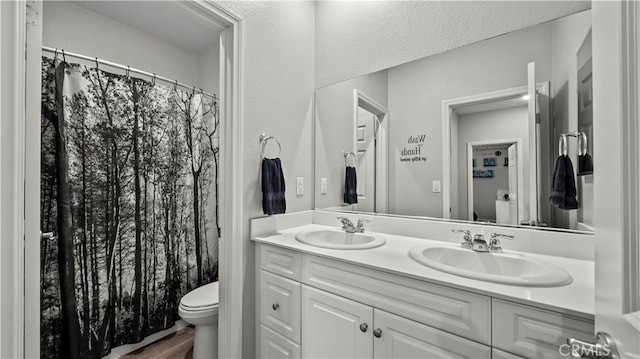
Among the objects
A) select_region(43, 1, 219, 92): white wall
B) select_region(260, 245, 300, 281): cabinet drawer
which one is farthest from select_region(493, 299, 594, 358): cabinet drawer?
select_region(43, 1, 219, 92): white wall

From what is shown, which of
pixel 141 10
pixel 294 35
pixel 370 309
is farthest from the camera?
pixel 141 10

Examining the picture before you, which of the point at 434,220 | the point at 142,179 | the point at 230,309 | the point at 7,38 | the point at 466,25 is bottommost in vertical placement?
the point at 230,309

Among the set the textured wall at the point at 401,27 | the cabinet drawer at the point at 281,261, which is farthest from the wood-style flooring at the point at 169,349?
the textured wall at the point at 401,27

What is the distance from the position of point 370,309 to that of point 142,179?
1842 mm

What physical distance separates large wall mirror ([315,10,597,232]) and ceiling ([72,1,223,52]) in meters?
1.29

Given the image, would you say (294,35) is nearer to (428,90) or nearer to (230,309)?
(428,90)

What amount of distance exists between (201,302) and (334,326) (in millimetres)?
1008

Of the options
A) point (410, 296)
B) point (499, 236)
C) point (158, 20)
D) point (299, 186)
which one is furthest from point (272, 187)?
point (158, 20)

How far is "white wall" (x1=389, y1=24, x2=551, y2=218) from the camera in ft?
4.23

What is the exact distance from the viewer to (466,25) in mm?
1452

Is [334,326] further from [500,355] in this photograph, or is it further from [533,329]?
[533,329]

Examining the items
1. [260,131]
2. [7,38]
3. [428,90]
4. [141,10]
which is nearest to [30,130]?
[7,38]

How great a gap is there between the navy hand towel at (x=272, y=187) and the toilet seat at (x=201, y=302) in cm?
71

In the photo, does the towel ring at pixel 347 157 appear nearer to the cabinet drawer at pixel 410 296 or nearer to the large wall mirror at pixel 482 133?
the large wall mirror at pixel 482 133
